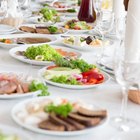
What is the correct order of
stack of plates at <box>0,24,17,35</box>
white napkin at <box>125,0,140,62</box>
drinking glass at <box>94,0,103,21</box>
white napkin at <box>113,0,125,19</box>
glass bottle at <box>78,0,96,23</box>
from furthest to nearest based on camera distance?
glass bottle at <box>78,0,96,23</box> < white napkin at <box>113,0,125,19</box> < stack of plates at <box>0,24,17,35</box> < drinking glass at <box>94,0,103,21</box> < white napkin at <box>125,0,140,62</box>

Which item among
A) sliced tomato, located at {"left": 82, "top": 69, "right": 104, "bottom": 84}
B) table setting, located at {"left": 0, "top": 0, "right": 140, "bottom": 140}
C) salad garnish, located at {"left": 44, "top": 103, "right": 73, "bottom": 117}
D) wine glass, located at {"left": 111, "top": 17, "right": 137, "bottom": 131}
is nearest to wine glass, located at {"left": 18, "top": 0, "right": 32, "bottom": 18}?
table setting, located at {"left": 0, "top": 0, "right": 140, "bottom": 140}

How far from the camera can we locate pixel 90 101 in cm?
120

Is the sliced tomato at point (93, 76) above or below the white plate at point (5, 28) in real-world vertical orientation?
below

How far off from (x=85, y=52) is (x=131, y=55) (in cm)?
47

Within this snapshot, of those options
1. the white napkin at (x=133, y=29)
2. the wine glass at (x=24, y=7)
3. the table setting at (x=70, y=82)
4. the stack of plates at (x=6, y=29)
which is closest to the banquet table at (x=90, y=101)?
the table setting at (x=70, y=82)

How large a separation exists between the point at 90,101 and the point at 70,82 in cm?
14

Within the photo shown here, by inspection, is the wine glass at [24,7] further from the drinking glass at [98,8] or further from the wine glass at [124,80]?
the wine glass at [124,80]

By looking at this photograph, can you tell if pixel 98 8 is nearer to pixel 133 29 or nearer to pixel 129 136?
pixel 133 29

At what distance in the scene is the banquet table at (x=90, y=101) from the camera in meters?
0.97

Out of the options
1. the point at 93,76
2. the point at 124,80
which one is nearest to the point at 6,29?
the point at 93,76

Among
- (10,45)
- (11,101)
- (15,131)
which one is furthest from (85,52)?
(15,131)

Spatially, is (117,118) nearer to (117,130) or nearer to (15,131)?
(117,130)

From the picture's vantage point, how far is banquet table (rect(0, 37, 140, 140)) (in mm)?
967

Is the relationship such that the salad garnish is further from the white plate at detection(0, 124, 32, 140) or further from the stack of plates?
the stack of plates
